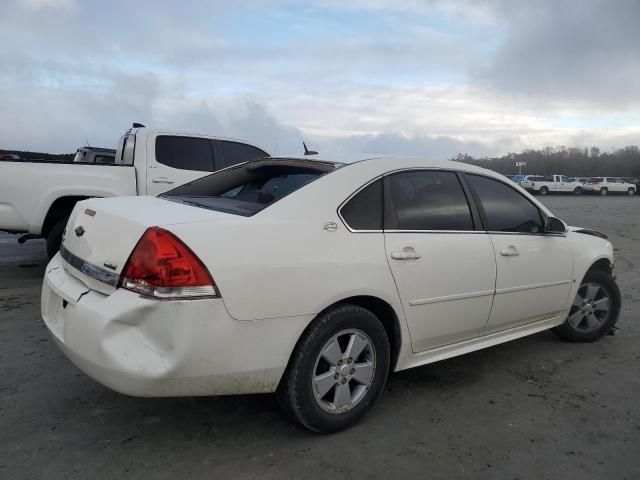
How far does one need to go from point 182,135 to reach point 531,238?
5.01 m

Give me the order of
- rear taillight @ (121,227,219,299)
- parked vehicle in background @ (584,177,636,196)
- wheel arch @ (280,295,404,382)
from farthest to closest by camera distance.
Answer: parked vehicle in background @ (584,177,636,196) → wheel arch @ (280,295,404,382) → rear taillight @ (121,227,219,299)

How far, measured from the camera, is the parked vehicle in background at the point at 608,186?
4719 centimetres

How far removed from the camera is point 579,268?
14.1 feet

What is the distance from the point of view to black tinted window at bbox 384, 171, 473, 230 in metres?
3.17

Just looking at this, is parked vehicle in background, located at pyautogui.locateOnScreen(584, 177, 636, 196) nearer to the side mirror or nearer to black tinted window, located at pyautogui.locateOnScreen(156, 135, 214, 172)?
black tinted window, located at pyautogui.locateOnScreen(156, 135, 214, 172)

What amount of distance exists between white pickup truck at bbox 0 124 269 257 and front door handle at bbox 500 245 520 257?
184 inches

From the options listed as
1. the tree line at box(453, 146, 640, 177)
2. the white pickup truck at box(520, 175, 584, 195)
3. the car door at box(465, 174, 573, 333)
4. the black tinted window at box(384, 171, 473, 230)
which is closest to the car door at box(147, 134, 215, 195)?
the black tinted window at box(384, 171, 473, 230)

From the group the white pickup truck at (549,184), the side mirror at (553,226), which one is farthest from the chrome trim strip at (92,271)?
the white pickup truck at (549,184)

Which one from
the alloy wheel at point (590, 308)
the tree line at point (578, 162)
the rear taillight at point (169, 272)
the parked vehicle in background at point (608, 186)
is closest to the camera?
the rear taillight at point (169, 272)

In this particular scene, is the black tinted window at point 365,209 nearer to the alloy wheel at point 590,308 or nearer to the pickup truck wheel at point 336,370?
the pickup truck wheel at point 336,370

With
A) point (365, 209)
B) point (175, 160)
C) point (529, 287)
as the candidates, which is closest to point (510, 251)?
point (529, 287)

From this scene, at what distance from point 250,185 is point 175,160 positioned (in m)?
4.02

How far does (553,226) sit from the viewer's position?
4.06 m

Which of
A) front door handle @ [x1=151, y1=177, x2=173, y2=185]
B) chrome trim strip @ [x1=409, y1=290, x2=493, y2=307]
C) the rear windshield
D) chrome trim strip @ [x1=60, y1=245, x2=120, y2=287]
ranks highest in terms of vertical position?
front door handle @ [x1=151, y1=177, x2=173, y2=185]
